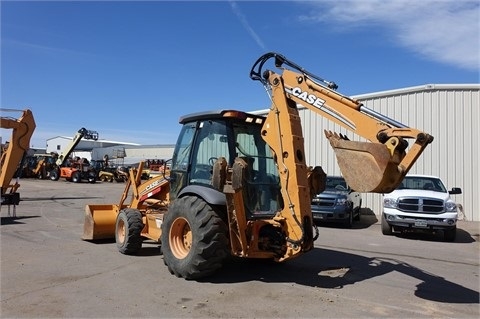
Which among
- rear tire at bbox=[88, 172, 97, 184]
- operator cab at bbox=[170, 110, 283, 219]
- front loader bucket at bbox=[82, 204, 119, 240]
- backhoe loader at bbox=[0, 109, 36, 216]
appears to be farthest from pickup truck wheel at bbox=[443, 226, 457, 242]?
rear tire at bbox=[88, 172, 97, 184]

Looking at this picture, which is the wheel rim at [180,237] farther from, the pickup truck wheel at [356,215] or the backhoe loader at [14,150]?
the pickup truck wheel at [356,215]

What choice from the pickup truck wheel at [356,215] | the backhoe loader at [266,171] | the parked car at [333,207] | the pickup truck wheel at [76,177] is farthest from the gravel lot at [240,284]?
the pickup truck wheel at [76,177]

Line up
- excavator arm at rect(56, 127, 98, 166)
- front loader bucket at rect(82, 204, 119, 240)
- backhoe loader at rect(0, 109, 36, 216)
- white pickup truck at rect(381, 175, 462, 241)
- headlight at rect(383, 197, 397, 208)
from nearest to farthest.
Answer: front loader bucket at rect(82, 204, 119, 240), white pickup truck at rect(381, 175, 462, 241), headlight at rect(383, 197, 397, 208), backhoe loader at rect(0, 109, 36, 216), excavator arm at rect(56, 127, 98, 166)

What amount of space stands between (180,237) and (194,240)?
0.75 meters

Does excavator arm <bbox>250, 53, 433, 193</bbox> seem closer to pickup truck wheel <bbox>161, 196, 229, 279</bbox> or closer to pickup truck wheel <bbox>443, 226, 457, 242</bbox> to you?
pickup truck wheel <bbox>161, 196, 229, 279</bbox>

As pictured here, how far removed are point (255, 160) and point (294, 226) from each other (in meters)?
1.45

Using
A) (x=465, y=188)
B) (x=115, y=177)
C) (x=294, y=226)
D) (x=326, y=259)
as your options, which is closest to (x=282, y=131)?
(x=294, y=226)

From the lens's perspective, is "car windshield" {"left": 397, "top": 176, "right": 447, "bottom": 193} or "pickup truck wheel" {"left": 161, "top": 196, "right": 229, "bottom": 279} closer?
"pickup truck wheel" {"left": 161, "top": 196, "right": 229, "bottom": 279}

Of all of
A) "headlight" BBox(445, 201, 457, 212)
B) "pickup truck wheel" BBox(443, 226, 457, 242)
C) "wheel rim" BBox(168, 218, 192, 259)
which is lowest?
"pickup truck wheel" BBox(443, 226, 457, 242)

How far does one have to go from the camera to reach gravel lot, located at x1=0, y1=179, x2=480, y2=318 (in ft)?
18.2

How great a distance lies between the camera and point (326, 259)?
351 inches

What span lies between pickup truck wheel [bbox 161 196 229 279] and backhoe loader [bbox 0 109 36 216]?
9.59 metres

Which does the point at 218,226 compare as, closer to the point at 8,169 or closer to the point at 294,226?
the point at 294,226

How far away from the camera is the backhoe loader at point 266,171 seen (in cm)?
575
